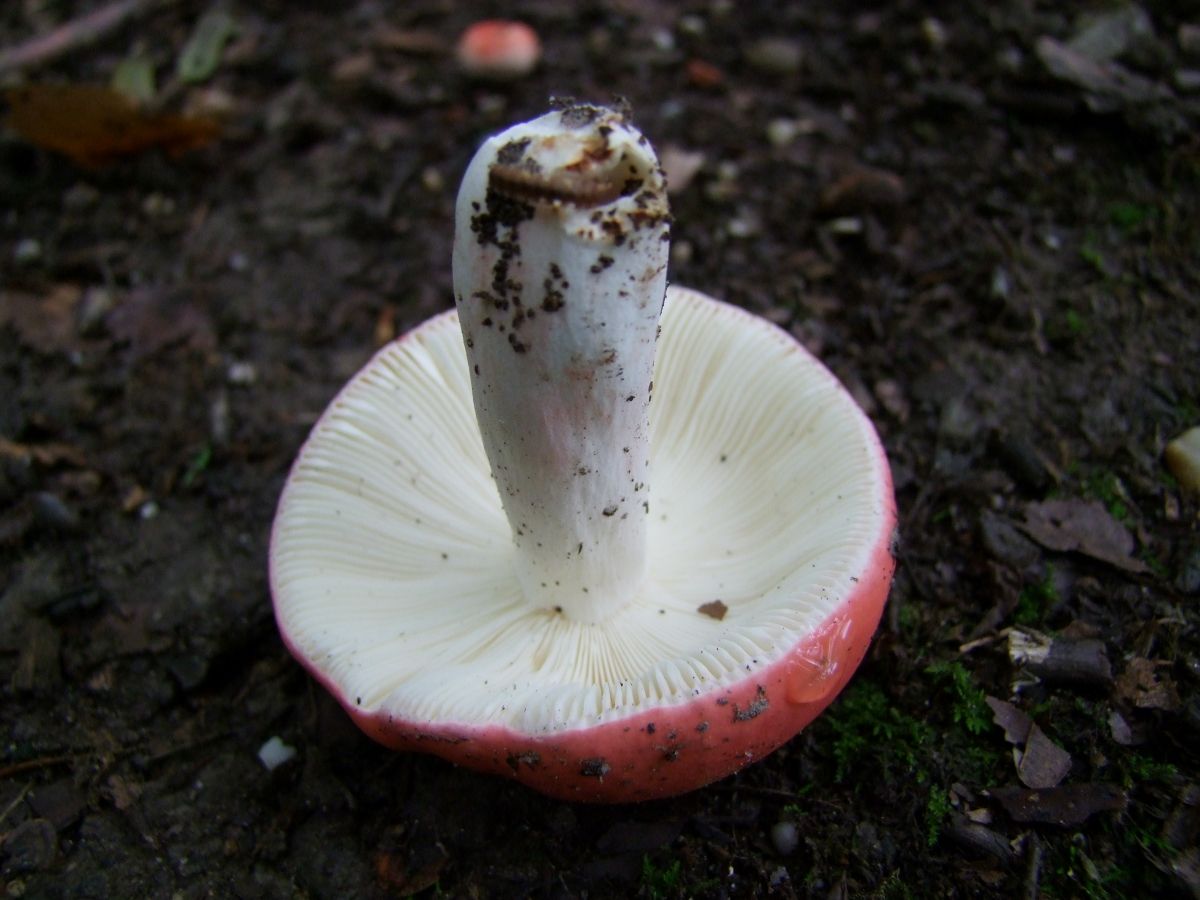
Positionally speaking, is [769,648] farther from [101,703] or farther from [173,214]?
[173,214]

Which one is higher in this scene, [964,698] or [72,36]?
[72,36]

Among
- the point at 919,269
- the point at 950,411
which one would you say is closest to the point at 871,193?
the point at 919,269

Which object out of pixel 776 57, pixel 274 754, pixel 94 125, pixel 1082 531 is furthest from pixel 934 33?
pixel 274 754

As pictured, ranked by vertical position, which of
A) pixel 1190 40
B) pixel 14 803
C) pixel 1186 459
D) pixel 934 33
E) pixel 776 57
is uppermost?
pixel 1190 40

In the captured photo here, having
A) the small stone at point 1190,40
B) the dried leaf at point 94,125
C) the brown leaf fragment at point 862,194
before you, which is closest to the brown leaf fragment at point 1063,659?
Result: the brown leaf fragment at point 862,194

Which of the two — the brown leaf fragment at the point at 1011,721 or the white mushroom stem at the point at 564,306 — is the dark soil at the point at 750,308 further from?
the white mushroom stem at the point at 564,306

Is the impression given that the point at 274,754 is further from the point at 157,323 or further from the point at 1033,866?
the point at 157,323
